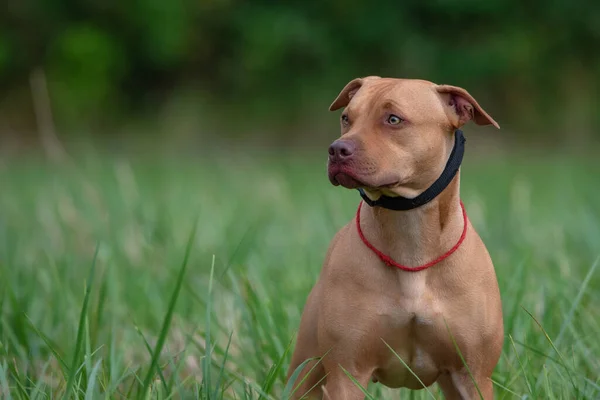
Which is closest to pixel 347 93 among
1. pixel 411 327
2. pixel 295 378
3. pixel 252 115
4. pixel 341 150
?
pixel 341 150

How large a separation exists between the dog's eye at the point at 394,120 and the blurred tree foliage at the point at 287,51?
16.5 meters

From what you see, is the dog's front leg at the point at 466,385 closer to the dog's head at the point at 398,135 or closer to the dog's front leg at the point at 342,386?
the dog's front leg at the point at 342,386

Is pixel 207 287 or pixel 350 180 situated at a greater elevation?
pixel 350 180

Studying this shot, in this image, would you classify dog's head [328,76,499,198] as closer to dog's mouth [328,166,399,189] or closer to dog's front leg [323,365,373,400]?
dog's mouth [328,166,399,189]

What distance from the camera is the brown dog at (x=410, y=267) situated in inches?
109

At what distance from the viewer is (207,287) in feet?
14.9

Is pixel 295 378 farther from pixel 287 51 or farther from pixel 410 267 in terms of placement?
pixel 287 51

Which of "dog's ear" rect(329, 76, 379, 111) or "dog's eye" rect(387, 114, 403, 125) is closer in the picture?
"dog's eye" rect(387, 114, 403, 125)

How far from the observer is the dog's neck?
2.85 m

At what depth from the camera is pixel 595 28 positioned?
19531 mm

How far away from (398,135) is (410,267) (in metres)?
0.38

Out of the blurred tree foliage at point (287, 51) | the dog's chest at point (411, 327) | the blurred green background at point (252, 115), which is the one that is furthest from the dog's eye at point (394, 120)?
the blurred tree foliage at point (287, 51)

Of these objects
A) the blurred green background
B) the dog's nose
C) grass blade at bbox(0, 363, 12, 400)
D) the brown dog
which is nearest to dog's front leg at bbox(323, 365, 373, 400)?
the brown dog

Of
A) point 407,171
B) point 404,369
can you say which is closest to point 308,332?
point 404,369
